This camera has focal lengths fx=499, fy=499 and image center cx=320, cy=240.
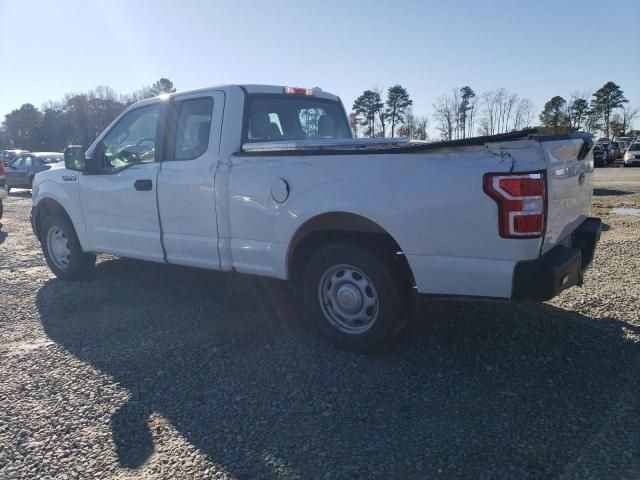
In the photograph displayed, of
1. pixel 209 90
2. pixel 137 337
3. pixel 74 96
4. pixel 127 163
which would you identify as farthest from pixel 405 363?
pixel 74 96

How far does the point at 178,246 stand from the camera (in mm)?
4734

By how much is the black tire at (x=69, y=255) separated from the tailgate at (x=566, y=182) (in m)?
5.16

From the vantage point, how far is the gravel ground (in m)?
2.57

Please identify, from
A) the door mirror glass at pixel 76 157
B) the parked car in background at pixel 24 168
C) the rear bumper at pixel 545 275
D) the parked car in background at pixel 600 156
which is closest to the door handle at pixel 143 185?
the door mirror glass at pixel 76 157

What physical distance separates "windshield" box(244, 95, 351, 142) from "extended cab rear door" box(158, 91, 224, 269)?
33 centimetres

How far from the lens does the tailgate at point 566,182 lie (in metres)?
3.03

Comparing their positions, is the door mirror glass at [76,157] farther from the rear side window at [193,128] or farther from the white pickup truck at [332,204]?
the rear side window at [193,128]

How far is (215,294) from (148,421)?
2.44 meters

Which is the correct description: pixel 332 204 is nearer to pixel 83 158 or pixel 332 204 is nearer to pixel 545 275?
pixel 545 275

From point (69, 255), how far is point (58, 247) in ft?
Result: 1.00

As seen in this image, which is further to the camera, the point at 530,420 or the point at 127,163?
the point at 127,163

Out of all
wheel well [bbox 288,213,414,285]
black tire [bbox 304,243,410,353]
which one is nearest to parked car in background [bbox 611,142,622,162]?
wheel well [bbox 288,213,414,285]

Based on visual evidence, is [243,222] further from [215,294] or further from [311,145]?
[215,294]

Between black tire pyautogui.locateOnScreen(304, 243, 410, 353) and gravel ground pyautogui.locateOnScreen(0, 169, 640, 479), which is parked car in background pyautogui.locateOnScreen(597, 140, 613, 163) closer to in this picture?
gravel ground pyautogui.locateOnScreen(0, 169, 640, 479)
